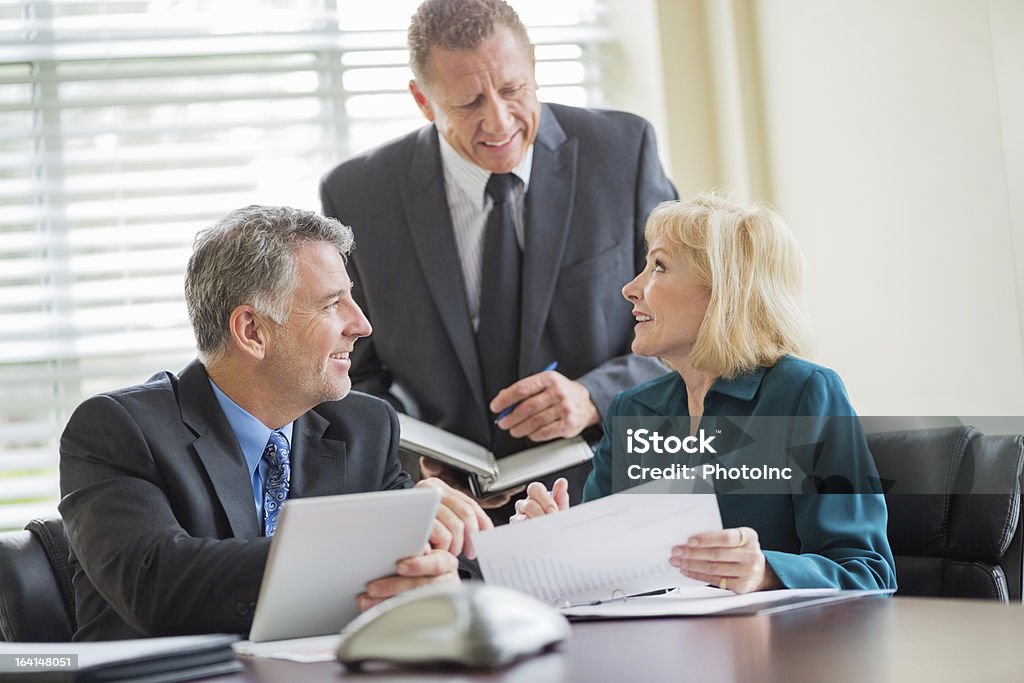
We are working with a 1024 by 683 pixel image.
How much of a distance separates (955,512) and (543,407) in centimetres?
82

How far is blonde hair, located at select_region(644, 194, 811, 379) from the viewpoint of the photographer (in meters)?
2.10

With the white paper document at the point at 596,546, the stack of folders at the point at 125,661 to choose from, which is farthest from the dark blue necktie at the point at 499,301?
the stack of folders at the point at 125,661

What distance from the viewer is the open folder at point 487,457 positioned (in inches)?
86.7

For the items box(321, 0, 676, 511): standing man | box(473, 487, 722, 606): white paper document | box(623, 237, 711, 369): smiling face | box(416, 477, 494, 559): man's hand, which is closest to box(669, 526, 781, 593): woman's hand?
box(473, 487, 722, 606): white paper document

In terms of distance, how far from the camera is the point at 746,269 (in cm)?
215

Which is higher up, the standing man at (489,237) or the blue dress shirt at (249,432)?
the standing man at (489,237)

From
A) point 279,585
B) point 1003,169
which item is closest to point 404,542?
point 279,585

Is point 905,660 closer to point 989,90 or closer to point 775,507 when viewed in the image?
point 775,507

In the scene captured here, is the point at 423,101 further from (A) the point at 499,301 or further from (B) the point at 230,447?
(B) the point at 230,447

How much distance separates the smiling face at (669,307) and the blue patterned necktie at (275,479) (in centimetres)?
70

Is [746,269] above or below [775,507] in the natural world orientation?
above

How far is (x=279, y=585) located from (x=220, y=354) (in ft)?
2.52

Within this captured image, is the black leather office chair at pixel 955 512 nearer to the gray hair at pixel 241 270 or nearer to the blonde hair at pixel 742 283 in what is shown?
the blonde hair at pixel 742 283

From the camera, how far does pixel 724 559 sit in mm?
1471
